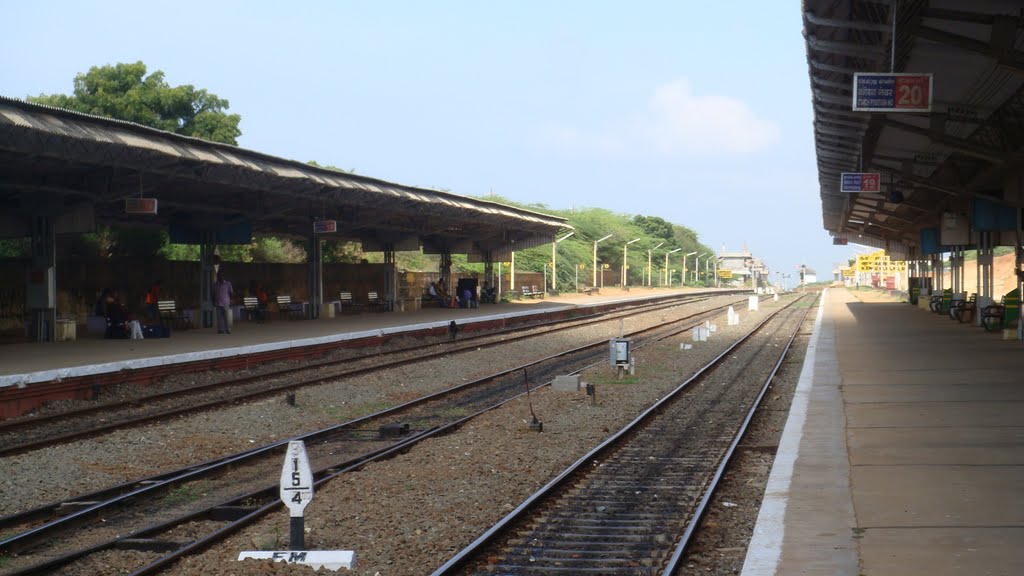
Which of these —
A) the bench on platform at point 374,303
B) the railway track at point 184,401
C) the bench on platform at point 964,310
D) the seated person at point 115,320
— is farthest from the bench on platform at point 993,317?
the seated person at point 115,320

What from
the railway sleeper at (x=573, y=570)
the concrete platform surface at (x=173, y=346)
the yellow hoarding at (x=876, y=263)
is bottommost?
the railway sleeper at (x=573, y=570)

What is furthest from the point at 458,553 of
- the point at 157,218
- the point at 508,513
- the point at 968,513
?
the point at 157,218

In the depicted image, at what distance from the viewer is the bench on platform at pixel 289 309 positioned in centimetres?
3453

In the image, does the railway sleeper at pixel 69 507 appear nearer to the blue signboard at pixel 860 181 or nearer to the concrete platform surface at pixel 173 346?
the concrete platform surface at pixel 173 346

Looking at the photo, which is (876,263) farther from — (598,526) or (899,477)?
(598,526)

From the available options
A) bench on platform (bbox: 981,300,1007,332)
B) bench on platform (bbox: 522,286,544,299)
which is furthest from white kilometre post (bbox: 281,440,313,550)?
bench on platform (bbox: 522,286,544,299)

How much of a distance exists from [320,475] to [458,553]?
353 centimetres

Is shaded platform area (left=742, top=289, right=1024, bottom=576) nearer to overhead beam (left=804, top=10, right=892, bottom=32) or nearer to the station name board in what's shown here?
overhead beam (left=804, top=10, right=892, bottom=32)

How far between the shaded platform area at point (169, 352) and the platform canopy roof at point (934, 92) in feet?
39.5

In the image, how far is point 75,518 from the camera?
875 cm

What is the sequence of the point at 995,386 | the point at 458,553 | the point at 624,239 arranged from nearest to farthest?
the point at 458,553, the point at 995,386, the point at 624,239

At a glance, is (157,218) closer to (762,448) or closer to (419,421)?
(419,421)

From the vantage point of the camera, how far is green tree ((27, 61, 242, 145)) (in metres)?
50.2

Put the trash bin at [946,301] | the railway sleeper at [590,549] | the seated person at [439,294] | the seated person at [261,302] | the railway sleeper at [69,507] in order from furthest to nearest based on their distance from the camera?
1. the seated person at [439,294]
2. the trash bin at [946,301]
3. the seated person at [261,302]
4. the railway sleeper at [69,507]
5. the railway sleeper at [590,549]
